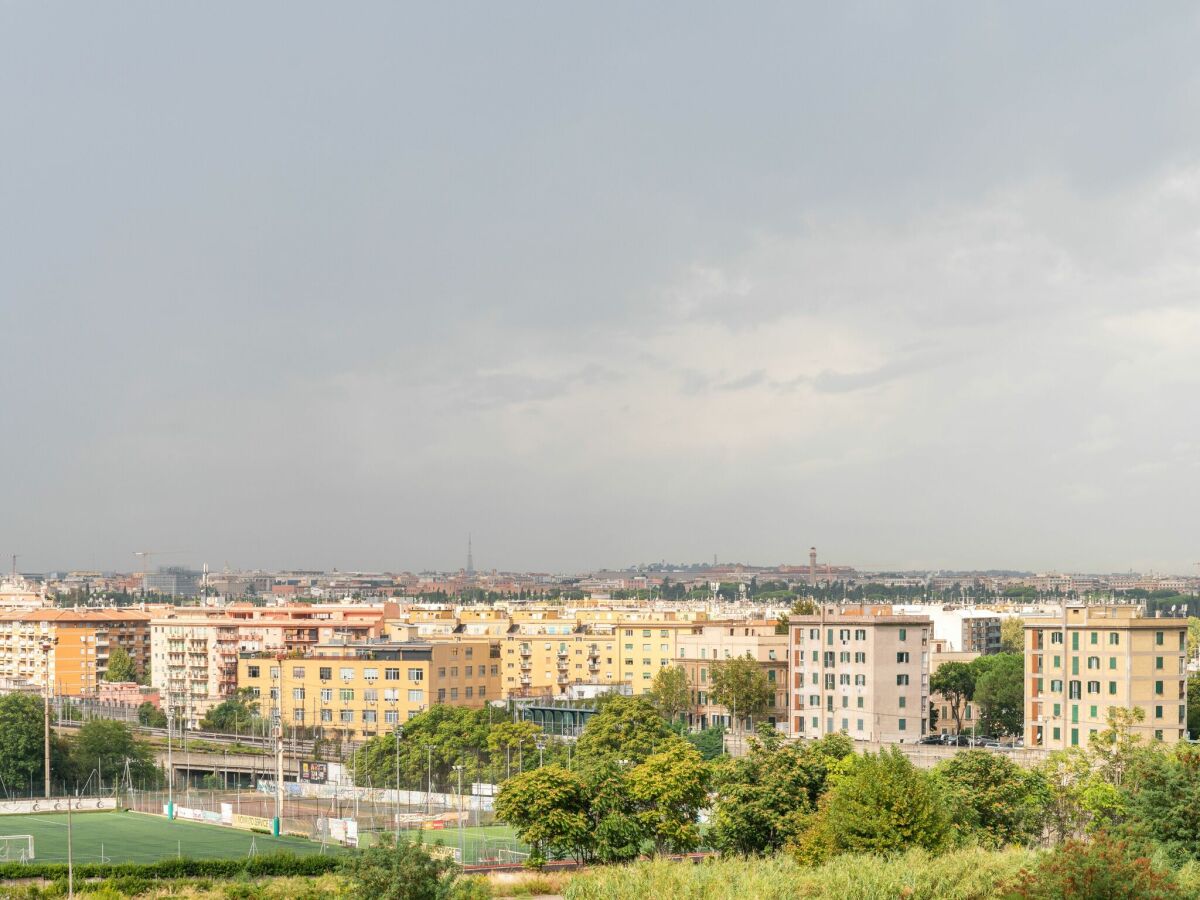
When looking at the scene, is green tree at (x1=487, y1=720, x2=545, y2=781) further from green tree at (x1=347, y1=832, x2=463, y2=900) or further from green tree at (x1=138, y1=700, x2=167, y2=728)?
green tree at (x1=347, y1=832, x2=463, y2=900)

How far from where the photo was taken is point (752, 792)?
29.9m

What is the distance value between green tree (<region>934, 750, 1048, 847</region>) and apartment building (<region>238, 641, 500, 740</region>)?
114 ft

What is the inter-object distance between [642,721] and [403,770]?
7832mm

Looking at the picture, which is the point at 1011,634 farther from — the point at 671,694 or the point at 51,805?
the point at 51,805

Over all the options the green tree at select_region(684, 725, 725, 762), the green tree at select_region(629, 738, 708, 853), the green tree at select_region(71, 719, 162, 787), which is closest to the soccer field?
the green tree at select_region(71, 719, 162, 787)

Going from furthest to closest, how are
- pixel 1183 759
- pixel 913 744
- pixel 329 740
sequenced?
pixel 329 740 → pixel 913 744 → pixel 1183 759

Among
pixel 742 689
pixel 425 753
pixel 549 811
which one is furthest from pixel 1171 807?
pixel 742 689

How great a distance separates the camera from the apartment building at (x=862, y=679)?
50.0 m

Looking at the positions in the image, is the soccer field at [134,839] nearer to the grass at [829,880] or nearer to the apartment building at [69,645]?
the grass at [829,880]

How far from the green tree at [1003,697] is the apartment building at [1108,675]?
12703 millimetres

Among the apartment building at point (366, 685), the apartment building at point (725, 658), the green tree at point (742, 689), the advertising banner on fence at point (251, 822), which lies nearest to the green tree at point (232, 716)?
the apartment building at point (366, 685)

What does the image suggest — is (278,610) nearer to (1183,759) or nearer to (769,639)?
(769,639)

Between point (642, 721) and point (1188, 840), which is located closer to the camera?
point (1188, 840)

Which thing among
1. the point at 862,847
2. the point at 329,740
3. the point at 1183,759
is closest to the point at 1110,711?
the point at 1183,759
